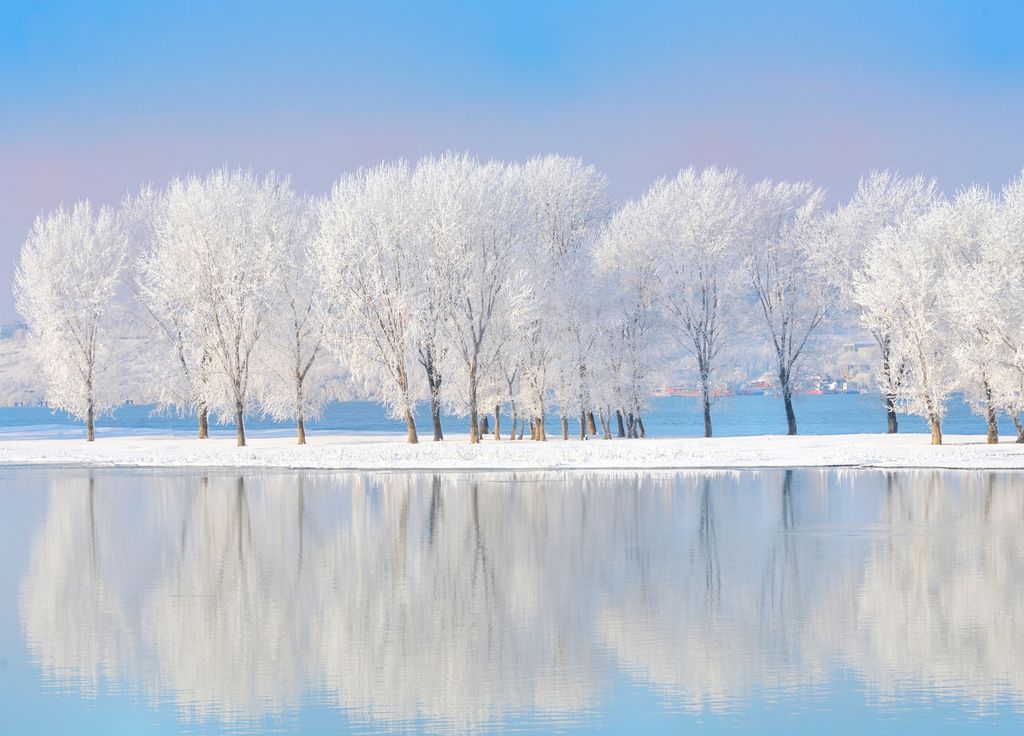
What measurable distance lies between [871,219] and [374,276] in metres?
26.0

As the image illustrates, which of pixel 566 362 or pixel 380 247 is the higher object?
pixel 380 247

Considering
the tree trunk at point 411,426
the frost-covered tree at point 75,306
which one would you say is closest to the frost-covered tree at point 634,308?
the tree trunk at point 411,426

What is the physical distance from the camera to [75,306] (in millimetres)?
66188

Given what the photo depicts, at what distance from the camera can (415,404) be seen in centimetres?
5928

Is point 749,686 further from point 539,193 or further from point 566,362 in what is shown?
point 539,193

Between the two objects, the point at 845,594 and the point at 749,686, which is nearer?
the point at 749,686

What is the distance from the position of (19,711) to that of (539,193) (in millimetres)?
53231

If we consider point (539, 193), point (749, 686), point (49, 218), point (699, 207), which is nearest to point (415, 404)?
point (539, 193)

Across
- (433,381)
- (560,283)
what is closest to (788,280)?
(560,283)

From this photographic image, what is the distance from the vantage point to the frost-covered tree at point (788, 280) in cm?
6297

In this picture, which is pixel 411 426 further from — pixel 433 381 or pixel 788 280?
pixel 788 280

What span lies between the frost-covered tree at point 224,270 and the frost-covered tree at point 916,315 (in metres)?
28.0

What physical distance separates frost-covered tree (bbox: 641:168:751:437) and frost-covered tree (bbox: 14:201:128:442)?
96.7 ft

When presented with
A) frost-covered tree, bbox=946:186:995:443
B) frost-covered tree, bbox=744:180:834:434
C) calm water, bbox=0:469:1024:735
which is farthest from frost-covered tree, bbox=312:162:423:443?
calm water, bbox=0:469:1024:735
